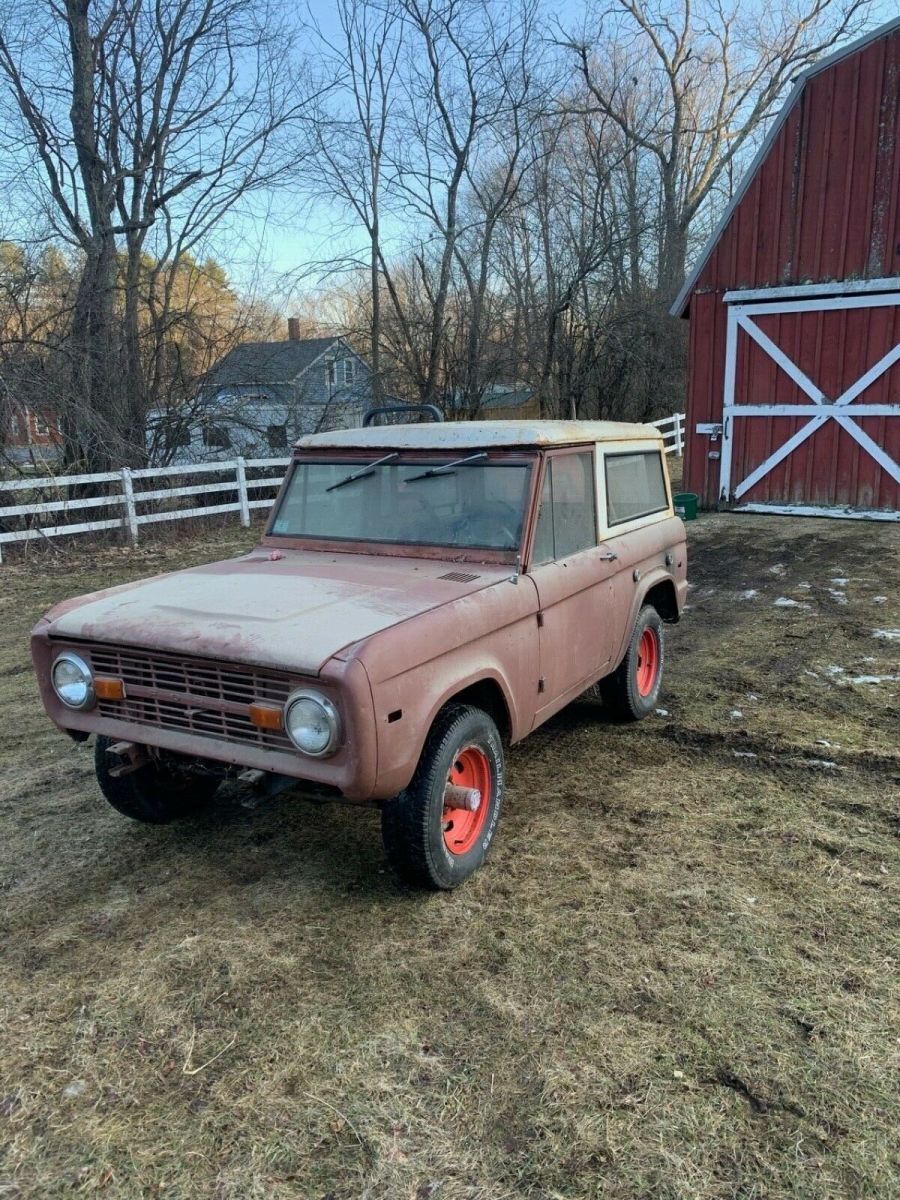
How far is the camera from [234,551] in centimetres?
1142

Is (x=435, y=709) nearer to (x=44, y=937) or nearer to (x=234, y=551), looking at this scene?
(x=44, y=937)

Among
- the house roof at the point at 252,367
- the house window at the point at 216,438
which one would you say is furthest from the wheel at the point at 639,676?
the house roof at the point at 252,367

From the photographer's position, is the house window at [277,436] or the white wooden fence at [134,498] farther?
the house window at [277,436]

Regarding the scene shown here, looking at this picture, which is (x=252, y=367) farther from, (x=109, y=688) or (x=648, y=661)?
(x=109, y=688)

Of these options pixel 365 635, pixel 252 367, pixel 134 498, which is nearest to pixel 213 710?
pixel 365 635

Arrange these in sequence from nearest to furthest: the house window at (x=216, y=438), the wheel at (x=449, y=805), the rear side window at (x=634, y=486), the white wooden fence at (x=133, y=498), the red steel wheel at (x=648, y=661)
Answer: the wheel at (x=449, y=805) → the rear side window at (x=634, y=486) → the red steel wheel at (x=648, y=661) → the white wooden fence at (x=133, y=498) → the house window at (x=216, y=438)

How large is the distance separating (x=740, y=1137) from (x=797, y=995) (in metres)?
0.66

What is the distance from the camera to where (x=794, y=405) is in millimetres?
13008

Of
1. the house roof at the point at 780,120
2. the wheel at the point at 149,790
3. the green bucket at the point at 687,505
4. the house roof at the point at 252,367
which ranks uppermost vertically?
the house roof at the point at 780,120

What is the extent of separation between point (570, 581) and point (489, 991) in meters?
1.94

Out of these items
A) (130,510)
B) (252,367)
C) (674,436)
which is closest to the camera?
(130,510)

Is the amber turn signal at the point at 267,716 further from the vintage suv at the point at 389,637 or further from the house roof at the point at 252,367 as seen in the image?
the house roof at the point at 252,367

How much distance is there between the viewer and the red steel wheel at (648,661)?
5449mm

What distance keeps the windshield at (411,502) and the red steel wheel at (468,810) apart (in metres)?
1.01
